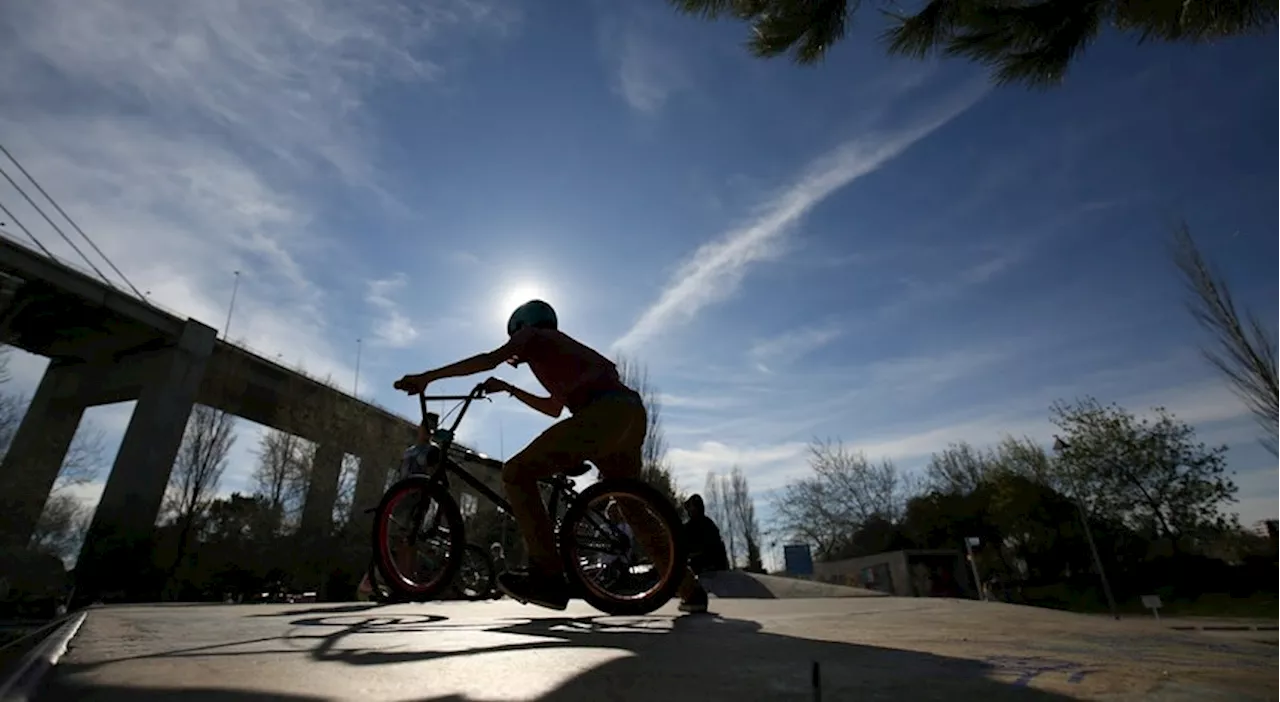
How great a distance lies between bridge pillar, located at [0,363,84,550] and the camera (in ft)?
70.4

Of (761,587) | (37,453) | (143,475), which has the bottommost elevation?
(761,587)

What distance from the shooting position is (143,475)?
22422 mm

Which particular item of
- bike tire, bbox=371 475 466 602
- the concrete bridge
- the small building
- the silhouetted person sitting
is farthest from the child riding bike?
the small building

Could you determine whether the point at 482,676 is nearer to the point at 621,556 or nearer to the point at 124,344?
the point at 621,556

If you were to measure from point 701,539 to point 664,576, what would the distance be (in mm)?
3635

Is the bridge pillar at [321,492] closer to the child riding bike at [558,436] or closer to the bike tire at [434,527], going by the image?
the bike tire at [434,527]

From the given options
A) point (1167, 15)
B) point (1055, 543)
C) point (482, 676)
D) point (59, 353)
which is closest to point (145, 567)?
point (59, 353)

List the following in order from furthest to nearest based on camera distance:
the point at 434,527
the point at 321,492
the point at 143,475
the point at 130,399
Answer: the point at 130,399
the point at 321,492
the point at 143,475
the point at 434,527

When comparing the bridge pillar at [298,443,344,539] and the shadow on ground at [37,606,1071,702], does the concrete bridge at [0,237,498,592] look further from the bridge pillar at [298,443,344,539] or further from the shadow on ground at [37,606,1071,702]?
the shadow on ground at [37,606,1071,702]

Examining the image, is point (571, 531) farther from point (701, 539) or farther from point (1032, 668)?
point (701, 539)

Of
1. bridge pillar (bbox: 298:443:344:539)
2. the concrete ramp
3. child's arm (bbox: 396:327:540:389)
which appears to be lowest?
the concrete ramp

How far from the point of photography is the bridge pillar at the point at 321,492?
23859mm

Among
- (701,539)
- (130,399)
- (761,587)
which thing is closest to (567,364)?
(701,539)

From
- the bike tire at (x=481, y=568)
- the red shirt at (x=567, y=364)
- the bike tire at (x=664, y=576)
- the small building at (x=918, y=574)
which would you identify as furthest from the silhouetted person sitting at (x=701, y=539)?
the small building at (x=918, y=574)
